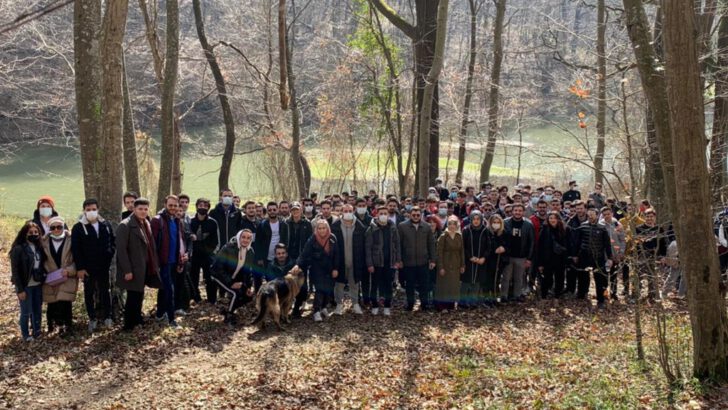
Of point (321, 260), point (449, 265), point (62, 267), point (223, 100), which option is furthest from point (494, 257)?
point (223, 100)

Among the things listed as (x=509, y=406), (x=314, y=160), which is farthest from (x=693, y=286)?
(x=314, y=160)

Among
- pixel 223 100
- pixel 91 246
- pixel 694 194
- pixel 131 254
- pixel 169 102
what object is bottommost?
pixel 131 254

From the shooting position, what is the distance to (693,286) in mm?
6441

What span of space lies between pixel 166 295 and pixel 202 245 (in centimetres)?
183

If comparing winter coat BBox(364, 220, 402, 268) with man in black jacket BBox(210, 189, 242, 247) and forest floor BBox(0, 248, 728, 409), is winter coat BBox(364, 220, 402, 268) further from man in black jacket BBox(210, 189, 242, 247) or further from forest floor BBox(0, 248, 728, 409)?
man in black jacket BBox(210, 189, 242, 247)

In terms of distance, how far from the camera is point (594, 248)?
451 inches

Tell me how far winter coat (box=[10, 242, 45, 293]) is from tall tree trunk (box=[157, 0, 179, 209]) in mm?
7331

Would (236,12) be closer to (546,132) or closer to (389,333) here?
(389,333)

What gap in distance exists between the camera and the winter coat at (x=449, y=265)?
1121 cm

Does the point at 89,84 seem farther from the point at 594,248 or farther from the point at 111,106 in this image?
the point at 594,248

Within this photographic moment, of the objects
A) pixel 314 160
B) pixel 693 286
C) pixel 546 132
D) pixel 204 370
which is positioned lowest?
pixel 204 370

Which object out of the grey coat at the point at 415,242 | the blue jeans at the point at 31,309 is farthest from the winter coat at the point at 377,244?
the blue jeans at the point at 31,309

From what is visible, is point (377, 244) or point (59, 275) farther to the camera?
point (377, 244)

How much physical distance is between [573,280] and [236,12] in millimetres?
20265
